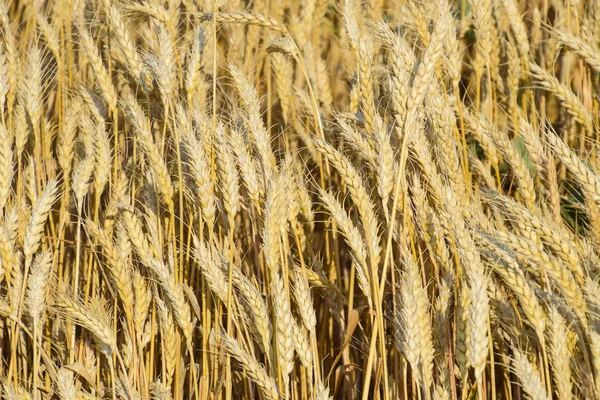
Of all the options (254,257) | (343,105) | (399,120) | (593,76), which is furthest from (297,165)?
(593,76)

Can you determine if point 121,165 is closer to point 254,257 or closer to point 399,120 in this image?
point 254,257

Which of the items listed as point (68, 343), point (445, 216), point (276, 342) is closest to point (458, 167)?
point (445, 216)

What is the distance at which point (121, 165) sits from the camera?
2439 mm

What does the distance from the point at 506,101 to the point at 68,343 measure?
6.31 ft

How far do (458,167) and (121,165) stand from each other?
4.07ft

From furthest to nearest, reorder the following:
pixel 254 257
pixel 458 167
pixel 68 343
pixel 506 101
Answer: pixel 506 101 < pixel 254 257 < pixel 68 343 < pixel 458 167

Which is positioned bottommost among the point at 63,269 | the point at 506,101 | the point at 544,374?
the point at 544,374

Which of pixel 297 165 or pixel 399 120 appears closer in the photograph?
pixel 399 120

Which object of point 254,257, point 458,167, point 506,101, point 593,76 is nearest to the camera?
point 458,167

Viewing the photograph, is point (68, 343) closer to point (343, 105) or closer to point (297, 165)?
point (297, 165)

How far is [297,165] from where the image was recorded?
223 centimetres

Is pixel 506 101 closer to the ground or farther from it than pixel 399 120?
farther from it

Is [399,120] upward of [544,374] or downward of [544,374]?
upward

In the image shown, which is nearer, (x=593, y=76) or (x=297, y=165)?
(x=297, y=165)
